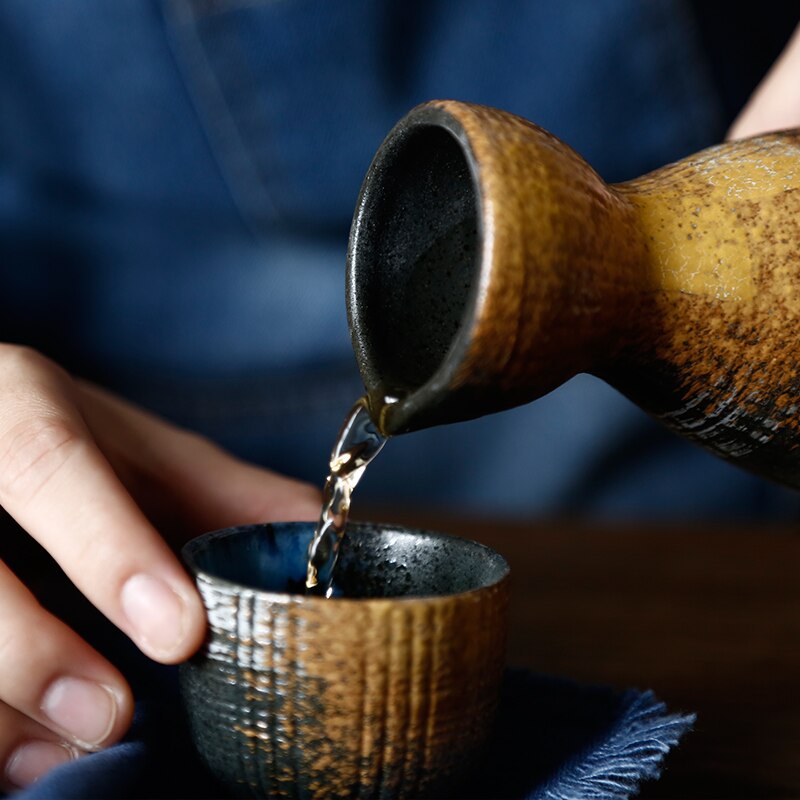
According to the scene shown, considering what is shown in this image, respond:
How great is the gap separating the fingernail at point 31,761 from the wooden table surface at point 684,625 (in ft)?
0.94

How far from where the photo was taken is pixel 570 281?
0.47m

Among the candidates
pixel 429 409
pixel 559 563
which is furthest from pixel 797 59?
pixel 429 409

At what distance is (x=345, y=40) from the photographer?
1.10 metres

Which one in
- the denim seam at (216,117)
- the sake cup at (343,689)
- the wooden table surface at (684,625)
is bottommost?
the wooden table surface at (684,625)

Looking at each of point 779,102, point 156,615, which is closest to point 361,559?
point 156,615

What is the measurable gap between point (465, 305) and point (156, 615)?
0.20 metres

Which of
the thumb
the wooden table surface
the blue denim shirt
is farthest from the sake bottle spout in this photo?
the blue denim shirt

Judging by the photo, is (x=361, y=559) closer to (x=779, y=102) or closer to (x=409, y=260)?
(x=409, y=260)

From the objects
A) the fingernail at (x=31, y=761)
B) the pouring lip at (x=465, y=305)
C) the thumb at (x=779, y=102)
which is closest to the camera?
the pouring lip at (x=465, y=305)

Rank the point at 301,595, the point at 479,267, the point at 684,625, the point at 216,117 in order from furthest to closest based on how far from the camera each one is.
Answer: the point at 216,117 → the point at 684,625 → the point at 301,595 → the point at 479,267

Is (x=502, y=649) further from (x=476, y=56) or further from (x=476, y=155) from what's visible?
(x=476, y=56)

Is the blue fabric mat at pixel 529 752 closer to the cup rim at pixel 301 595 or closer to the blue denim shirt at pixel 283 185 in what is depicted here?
the cup rim at pixel 301 595

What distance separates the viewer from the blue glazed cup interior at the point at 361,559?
0.60m

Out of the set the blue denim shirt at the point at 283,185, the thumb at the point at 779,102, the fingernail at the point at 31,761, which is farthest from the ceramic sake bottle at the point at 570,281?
the blue denim shirt at the point at 283,185
